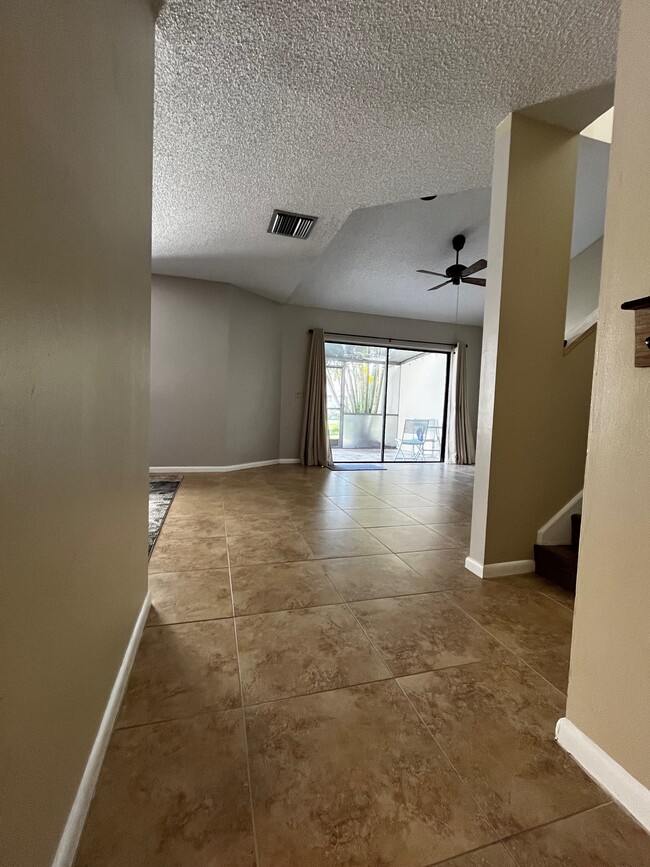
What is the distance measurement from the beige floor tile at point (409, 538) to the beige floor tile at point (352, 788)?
1.35 meters

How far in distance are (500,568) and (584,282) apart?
3847mm

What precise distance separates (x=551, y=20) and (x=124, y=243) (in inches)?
72.6

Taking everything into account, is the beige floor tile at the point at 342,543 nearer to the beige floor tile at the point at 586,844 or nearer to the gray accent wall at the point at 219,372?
the beige floor tile at the point at 586,844

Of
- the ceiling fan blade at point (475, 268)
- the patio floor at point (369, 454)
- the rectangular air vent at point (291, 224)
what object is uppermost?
the rectangular air vent at point (291, 224)

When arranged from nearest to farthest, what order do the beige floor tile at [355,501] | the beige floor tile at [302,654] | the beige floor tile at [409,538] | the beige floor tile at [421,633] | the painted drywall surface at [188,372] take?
the beige floor tile at [302,654] < the beige floor tile at [421,633] < the beige floor tile at [409,538] < the beige floor tile at [355,501] < the painted drywall surface at [188,372]

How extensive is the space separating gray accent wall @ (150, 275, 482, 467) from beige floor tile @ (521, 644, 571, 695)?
14.2 ft

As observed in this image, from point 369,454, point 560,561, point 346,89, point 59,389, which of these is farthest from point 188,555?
point 369,454

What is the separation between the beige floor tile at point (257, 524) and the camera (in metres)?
2.65

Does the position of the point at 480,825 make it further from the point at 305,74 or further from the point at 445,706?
the point at 305,74

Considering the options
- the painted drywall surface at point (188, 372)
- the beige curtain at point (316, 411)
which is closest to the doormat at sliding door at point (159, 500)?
the painted drywall surface at point (188, 372)

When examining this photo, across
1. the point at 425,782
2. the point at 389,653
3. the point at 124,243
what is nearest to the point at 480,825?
the point at 425,782

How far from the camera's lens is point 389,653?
1328 millimetres

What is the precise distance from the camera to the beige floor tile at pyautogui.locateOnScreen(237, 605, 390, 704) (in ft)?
3.82

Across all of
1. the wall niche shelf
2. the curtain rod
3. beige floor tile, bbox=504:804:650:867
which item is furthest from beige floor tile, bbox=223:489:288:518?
the curtain rod
